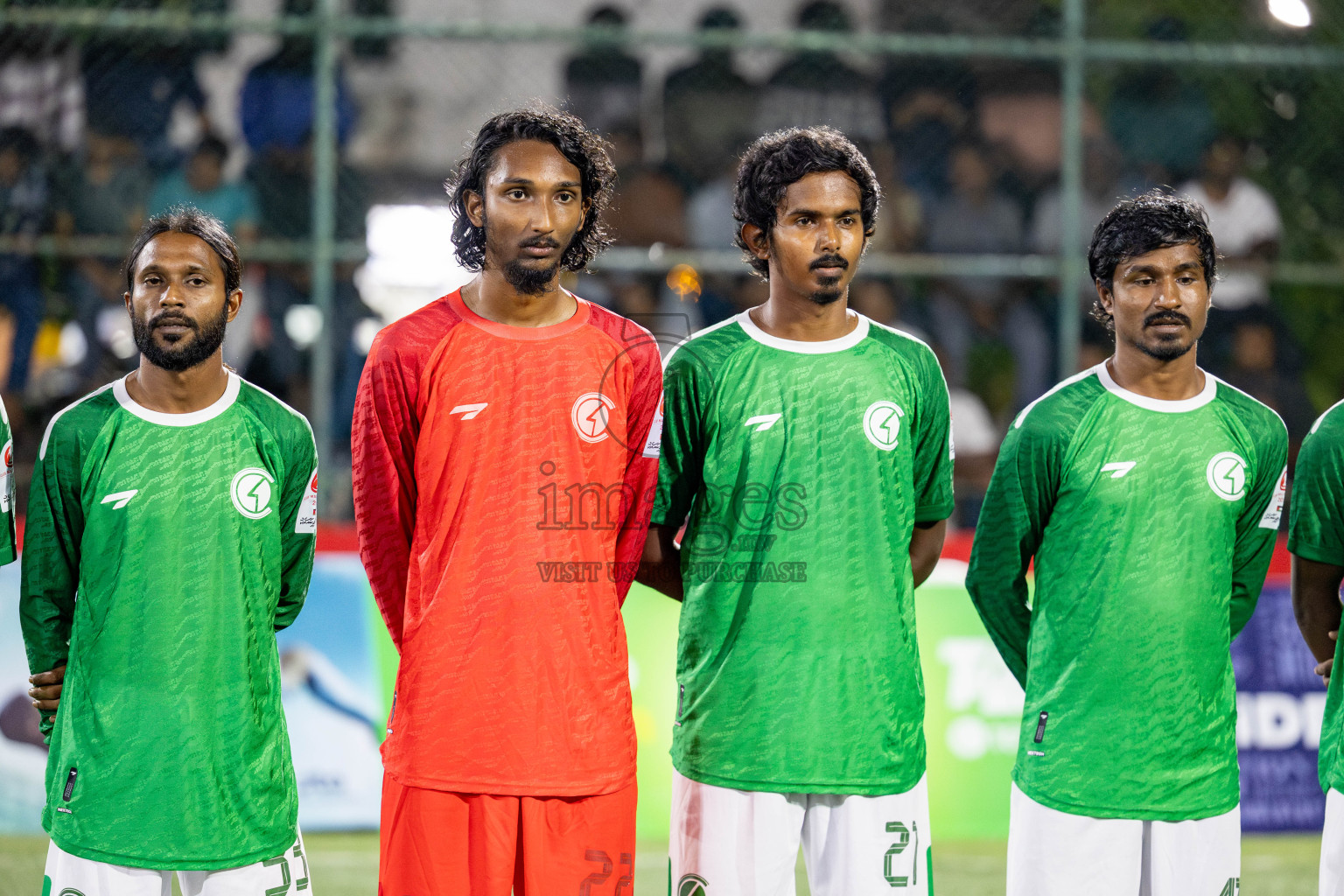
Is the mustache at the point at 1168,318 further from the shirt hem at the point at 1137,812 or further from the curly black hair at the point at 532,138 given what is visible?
the curly black hair at the point at 532,138

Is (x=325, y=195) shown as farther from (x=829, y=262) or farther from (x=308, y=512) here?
(x=829, y=262)

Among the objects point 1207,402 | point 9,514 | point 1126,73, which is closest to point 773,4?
point 1126,73

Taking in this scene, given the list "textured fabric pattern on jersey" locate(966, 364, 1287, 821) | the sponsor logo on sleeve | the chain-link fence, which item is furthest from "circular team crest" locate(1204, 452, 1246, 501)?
the chain-link fence

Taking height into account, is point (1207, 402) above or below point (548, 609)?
above

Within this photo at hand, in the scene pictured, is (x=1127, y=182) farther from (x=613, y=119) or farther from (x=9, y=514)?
(x=9, y=514)

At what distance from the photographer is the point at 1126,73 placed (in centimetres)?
830

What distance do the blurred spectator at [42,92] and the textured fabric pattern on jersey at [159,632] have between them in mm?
4405

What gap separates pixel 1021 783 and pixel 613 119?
5.11m

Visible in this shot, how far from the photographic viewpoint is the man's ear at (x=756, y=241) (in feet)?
11.2

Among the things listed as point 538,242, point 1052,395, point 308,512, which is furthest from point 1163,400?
point 308,512

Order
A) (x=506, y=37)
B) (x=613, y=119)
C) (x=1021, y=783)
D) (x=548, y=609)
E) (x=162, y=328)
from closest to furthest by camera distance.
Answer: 1. (x=548, y=609)
2. (x=162, y=328)
3. (x=1021, y=783)
4. (x=506, y=37)
5. (x=613, y=119)

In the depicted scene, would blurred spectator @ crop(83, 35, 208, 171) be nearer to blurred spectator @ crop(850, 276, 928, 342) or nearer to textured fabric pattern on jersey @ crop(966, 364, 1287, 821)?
blurred spectator @ crop(850, 276, 928, 342)

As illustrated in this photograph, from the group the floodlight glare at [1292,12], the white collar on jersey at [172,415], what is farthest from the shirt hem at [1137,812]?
the floodlight glare at [1292,12]

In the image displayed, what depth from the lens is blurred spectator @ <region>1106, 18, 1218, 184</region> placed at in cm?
798
